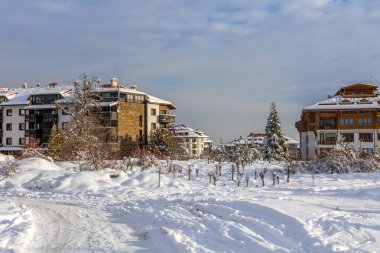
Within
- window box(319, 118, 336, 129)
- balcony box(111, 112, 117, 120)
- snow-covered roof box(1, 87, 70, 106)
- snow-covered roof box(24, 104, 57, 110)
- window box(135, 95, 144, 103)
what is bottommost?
window box(319, 118, 336, 129)

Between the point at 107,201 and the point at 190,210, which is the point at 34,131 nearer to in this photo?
the point at 107,201

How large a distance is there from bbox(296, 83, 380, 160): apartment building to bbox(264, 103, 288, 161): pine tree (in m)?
3.90

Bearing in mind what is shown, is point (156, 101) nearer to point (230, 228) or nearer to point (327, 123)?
point (327, 123)

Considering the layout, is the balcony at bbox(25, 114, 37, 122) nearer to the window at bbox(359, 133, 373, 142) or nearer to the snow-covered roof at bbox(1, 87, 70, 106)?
the snow-covered roof at bbox(1, 87, 70, 106)

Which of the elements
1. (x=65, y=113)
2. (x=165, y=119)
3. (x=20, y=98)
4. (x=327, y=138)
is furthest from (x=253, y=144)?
(x=20, y=98)

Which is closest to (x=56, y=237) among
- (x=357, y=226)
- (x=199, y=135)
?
(x=357, y=226)

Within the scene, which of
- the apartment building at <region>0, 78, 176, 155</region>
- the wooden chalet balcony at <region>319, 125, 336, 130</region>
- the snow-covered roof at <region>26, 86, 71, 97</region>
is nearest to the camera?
the wooden chalet balcony at <region>319, 125, 336, 130</region>

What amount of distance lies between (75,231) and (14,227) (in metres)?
1.67

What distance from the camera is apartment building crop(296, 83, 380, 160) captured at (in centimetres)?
5284

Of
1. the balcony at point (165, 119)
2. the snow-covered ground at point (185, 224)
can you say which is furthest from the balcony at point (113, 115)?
the snow-covered ground at point (185, 224)

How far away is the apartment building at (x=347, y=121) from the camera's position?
5284 cm

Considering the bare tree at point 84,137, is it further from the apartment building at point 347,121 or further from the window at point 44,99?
the apartment building at point 347,121

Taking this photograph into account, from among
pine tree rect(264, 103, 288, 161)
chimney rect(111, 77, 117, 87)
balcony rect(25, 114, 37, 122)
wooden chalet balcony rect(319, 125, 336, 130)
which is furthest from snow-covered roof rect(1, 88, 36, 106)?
wooden chalet balcony rect(319, 125, 336, 130)

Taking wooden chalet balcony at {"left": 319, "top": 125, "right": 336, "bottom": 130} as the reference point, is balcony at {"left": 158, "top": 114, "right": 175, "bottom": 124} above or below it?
above
